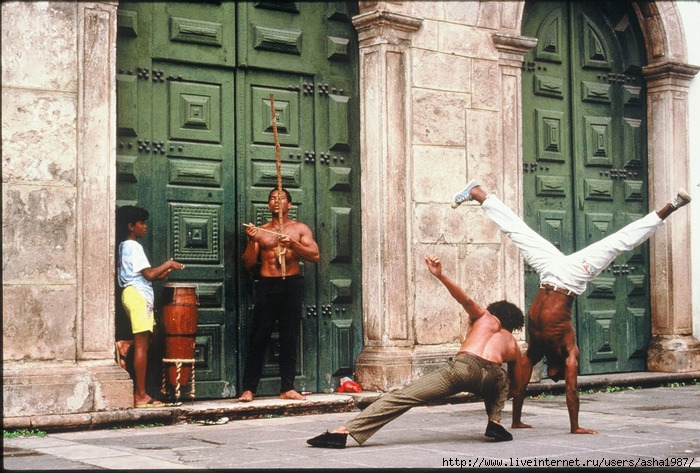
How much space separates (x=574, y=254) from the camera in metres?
8.03

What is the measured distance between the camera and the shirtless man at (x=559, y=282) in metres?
7.84

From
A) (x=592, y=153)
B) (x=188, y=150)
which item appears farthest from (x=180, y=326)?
(x=592, y=153)

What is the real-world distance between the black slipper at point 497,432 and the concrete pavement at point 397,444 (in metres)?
0.07

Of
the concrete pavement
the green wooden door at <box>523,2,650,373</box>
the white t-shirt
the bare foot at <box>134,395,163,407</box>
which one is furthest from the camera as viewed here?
the green wooden door at <box>523,2,650,373</box>

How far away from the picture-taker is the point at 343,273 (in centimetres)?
1035

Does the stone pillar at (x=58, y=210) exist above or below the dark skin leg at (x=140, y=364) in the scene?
above

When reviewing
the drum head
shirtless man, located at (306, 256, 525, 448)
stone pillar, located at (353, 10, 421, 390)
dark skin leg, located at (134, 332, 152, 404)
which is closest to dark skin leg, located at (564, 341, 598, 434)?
shirtless man, located at (306, 256, 525, 448)

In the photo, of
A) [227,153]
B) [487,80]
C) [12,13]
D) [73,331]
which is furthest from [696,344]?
[12,13]

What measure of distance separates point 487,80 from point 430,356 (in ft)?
9.59

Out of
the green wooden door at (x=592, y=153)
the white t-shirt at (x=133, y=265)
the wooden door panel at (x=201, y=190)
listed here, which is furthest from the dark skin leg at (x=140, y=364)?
the green wooden door at (x=592, y=153)

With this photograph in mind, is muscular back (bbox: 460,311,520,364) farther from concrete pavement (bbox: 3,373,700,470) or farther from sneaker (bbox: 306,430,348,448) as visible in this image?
sneaker (bbox: 306,430,348,448)

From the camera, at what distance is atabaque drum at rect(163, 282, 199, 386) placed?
8.91 m

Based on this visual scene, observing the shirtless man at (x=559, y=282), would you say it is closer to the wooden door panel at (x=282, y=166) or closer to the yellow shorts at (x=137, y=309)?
the wooden door panel at (x=282, y=166)

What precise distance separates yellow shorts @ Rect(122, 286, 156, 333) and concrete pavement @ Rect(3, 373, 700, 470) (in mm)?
871
